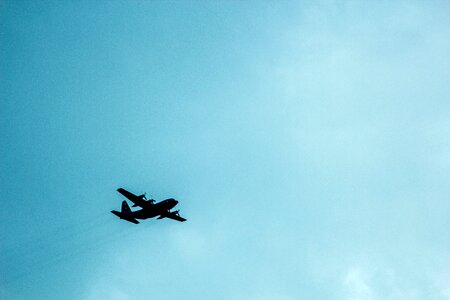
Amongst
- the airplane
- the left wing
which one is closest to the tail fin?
the airplane

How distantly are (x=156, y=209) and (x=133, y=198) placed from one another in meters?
3.96

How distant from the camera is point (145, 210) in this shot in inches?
2119

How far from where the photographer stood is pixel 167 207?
5316 cm

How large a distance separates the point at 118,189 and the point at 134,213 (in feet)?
26.7

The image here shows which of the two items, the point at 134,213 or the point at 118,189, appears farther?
the point at 134,213

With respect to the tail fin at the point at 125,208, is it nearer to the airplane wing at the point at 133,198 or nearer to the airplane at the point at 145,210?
the airplane at the point at 145,210

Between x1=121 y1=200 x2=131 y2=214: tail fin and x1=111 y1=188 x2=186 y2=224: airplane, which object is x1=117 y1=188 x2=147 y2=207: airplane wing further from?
x1=121 y1=200 x2=131 y2=214: tail fin

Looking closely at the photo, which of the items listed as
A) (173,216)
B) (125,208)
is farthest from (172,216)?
(125,208)

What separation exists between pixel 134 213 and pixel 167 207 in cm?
635

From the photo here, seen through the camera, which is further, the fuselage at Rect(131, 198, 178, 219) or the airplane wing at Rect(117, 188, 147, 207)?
the fuselage at Rect(131, 198, 178, 219)

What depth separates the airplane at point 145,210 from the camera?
51531 millimetres

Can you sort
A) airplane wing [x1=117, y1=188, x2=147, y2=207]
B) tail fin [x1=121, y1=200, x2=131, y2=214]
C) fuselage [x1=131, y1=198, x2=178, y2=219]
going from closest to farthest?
airplane wing [x1=117, y1=188, x2=147, y2=207] < fuselage [x1=131, y1=198, x2=178, y2=219] < tail fin [x1=121, y1=200, x2=131, y2=214]

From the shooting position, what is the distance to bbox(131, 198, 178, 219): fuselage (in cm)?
5256

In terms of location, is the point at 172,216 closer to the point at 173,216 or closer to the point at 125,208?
the point at 173,216
